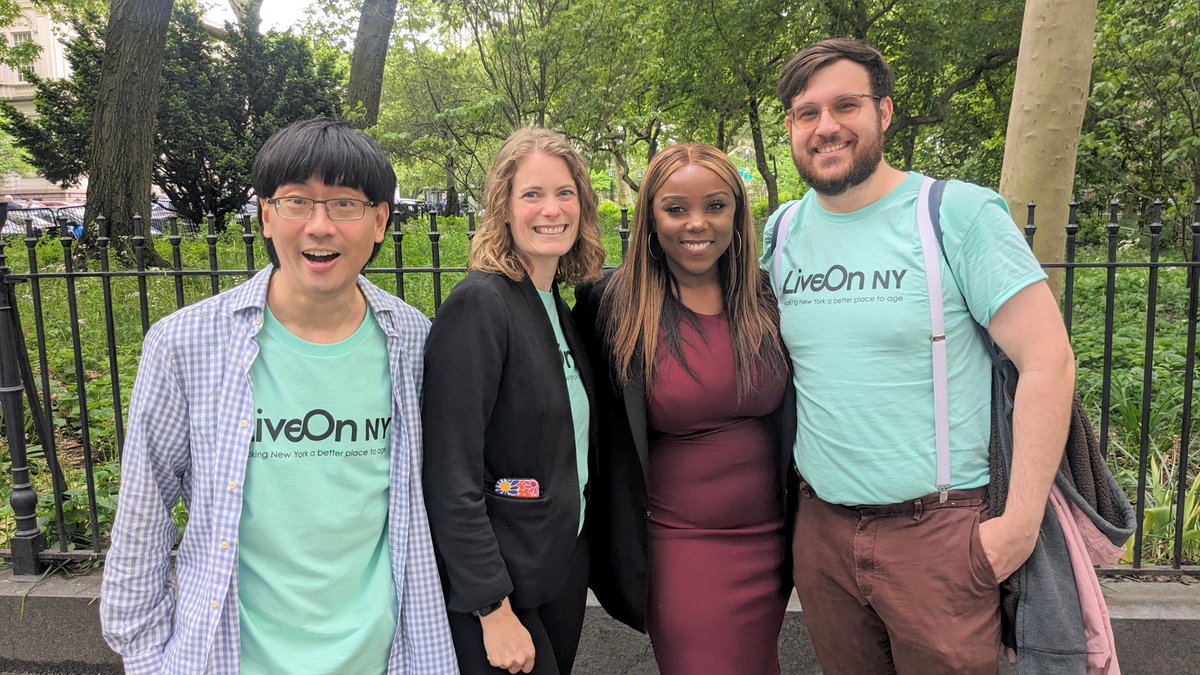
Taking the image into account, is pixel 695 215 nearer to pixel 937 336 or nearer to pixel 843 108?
pixel 843 108

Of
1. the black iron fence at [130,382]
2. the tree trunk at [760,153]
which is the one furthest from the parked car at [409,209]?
the tree trunk at [760,153]

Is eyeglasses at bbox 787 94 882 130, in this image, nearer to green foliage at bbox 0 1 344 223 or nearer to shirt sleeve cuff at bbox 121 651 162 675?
shirt sleeve cuff at bbox 121 651 162 675

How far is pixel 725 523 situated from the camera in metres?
2.38

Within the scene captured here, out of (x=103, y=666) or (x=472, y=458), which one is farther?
(x=103, y=666)

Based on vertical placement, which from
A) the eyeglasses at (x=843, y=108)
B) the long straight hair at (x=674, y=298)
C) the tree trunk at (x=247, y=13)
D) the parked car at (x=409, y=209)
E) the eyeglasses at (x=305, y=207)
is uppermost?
→ the tree trunk at (x=247, y=13)

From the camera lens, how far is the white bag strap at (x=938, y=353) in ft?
6.63

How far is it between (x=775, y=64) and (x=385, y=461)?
16.4 meters

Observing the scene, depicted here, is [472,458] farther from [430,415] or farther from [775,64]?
[775,64]

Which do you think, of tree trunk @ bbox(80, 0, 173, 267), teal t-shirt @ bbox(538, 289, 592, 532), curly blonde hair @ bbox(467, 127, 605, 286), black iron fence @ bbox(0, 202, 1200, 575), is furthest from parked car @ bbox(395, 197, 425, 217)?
tree trunk @ bbox(80, 0, 173, 267)

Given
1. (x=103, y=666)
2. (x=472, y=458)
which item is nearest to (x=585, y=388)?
(x=472, y=458)

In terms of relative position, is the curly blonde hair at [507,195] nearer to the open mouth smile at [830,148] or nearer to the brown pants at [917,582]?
the open mouth smile at [830,148]

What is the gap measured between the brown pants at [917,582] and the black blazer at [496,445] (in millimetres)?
792

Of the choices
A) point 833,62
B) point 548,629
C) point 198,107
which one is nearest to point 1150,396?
point 833,62

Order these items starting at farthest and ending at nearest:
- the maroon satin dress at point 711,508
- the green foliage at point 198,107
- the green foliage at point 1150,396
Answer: the green foliage at point 198,107
the green foliage at point 1150,396
the maroon satin dress at point 711,508
